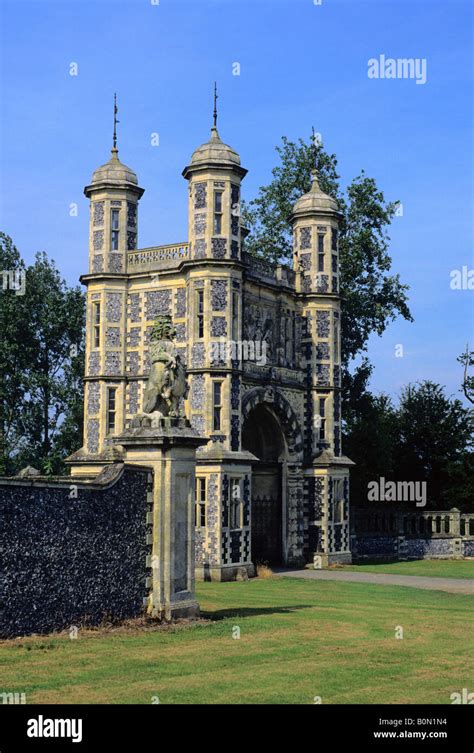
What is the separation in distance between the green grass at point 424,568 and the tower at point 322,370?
5.10 feet

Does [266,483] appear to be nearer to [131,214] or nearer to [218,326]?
A: [218,326]

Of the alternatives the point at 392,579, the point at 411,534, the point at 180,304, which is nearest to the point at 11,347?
the point at 180,304

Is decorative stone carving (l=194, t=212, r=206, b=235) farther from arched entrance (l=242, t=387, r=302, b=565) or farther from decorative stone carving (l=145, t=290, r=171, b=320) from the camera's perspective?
arched entrance (l=242, t=387, r=302, b=565)

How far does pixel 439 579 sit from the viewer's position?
33656 mm

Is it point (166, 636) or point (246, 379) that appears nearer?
point (166, 636)

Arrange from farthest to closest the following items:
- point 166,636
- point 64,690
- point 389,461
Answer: point 389,461, point 166,636, point 64,690

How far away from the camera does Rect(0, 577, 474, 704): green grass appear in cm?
1220

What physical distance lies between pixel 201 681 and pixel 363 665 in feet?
9.57

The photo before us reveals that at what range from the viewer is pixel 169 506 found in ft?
62.0

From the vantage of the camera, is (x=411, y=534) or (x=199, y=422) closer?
(x=199, y=422)

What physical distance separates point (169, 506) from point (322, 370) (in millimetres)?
22164

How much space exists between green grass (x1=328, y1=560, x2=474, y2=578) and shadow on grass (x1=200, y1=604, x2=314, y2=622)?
14.3m
